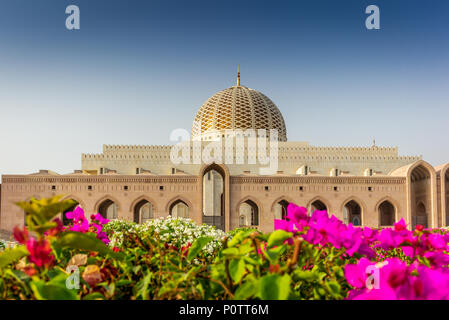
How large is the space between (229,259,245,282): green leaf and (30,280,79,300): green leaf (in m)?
0.42

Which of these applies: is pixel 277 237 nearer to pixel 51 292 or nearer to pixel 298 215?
pixel 298 215

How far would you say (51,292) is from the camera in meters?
0.94

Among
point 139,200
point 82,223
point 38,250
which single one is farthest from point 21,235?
point 139,200

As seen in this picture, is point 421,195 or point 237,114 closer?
point 421,195

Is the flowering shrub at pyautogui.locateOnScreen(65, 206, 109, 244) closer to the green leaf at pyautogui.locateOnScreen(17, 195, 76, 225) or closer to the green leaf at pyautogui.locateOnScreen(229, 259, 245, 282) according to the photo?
the green leaf at pyautogui.locateOnScreen(17, 195, 76, 225)

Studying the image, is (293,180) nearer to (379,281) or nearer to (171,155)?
(171,155)

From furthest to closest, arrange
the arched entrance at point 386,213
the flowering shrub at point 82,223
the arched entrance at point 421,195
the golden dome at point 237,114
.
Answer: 1. the golden dome at point 237,114
2. the arched entrance at point 386,213
3. the arched entrance at point 421,195
4. the flowering shrub at point 82,223

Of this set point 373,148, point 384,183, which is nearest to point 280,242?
point 384,183

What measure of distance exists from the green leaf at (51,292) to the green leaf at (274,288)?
47 centimetres

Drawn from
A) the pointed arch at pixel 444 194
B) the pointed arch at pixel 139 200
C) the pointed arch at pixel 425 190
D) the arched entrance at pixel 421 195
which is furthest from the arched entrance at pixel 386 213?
the pointed arch at pixel 139 200

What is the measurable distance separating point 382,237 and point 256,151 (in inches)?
883

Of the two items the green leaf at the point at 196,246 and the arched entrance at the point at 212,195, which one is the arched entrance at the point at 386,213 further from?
the green leaf at the point at 196,246

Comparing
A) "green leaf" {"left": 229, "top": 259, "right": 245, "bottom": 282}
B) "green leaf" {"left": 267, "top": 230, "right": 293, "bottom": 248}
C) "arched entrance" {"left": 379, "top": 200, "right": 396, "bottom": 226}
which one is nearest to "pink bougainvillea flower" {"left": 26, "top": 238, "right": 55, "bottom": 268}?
"green leaf" {"left": 229, "top": 259, "right": 245, "bottom": 282}

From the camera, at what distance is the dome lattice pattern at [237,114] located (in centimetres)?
2912
